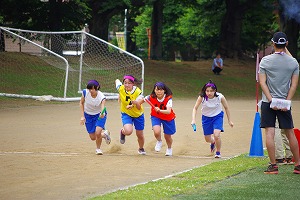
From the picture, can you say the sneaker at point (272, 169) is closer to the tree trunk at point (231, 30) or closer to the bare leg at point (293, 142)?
the bare leg at point (293, 142)

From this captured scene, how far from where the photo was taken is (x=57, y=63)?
32344 millimetres

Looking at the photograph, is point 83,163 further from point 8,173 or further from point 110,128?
point 110,128

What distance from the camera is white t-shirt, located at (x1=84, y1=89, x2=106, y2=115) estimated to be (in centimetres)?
1539

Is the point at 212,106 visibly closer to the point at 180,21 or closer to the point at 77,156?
the point at 77,156

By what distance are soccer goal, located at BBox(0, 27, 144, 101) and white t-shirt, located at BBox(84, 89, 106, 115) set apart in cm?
1635

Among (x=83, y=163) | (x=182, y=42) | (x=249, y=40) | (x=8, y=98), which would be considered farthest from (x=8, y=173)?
(x=182, y=42)

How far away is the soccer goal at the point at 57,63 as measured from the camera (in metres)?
32.8

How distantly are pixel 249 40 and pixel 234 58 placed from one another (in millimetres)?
7536

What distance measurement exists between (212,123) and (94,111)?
2339 millimetres

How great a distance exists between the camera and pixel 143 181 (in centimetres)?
1119

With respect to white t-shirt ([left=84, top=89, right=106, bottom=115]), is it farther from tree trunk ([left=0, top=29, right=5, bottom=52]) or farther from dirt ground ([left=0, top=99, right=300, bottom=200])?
tree trunk ([left=0, top=29, right=5, bottom=52])

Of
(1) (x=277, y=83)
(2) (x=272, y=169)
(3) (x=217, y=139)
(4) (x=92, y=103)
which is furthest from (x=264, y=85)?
(4) (x=92, y=103)

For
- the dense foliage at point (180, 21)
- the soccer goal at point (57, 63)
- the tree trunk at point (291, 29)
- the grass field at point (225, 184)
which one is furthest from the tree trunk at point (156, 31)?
the grass field at point (225, 184)

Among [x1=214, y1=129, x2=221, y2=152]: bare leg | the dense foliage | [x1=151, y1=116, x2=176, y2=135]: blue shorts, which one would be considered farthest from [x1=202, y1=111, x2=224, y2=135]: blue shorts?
the dense foliage
